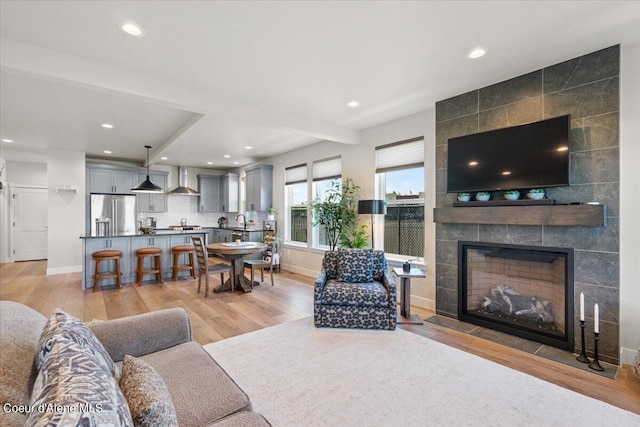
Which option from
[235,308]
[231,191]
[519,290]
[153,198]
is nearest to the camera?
[519,290]

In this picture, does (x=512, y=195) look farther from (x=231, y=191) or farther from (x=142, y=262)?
(x=231, y=191)

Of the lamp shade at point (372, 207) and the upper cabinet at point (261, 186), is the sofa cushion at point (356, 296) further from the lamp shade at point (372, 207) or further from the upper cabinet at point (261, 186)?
the upper cabinet at point (261, 186)

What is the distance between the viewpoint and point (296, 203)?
6.85 m

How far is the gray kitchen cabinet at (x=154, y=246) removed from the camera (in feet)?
18.6

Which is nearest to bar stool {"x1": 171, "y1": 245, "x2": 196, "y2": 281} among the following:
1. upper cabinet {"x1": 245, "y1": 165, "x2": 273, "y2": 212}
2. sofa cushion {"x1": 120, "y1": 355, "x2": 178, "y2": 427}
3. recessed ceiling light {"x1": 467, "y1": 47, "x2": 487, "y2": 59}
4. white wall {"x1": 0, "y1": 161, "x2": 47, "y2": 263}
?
upper cabinet {"x1": 245, "y1": 165, "x2": 273, "y2": 212}

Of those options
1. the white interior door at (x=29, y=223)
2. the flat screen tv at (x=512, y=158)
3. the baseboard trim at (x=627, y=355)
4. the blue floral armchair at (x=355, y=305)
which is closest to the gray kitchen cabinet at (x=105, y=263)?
the blue floral armchair at (x=355, y=305)

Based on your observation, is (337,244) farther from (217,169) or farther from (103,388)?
(217,169)

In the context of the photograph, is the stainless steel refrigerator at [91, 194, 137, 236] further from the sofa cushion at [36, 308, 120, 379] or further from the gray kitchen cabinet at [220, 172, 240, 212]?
the sofa cushion at [36, 308, 120, 379]

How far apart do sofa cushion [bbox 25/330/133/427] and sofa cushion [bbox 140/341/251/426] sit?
1.52ft

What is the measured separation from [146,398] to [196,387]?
0.48 metres

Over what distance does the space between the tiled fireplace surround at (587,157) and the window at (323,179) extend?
9.28ft

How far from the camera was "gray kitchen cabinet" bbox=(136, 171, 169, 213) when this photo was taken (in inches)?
316

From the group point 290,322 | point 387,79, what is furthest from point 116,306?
point 387,79

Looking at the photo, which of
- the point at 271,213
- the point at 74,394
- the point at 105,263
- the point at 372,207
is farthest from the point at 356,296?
the point at 105,263
